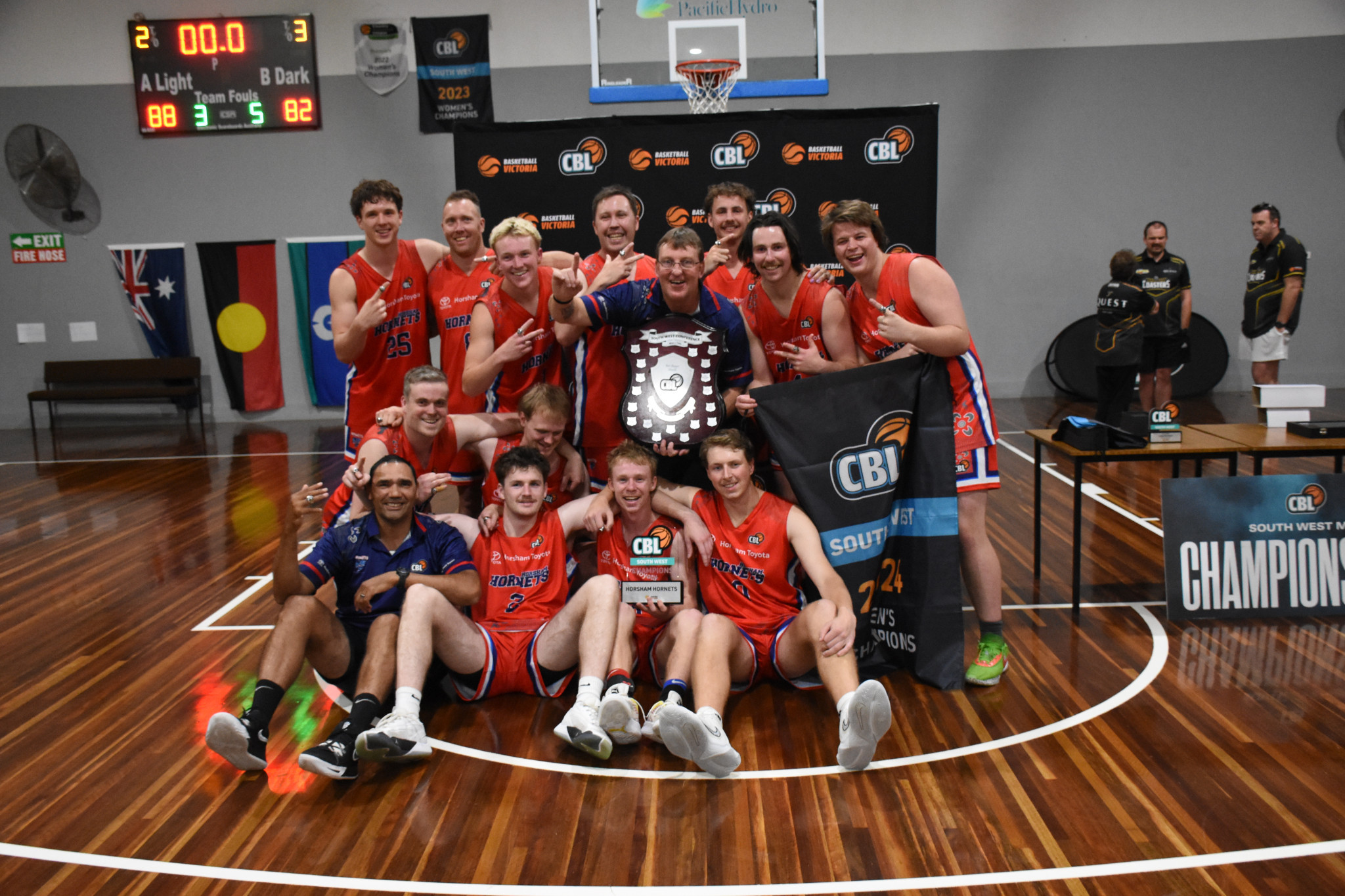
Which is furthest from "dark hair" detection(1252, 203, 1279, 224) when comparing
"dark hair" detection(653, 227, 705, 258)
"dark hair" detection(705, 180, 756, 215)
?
"dark hair" detection(653, 227, 705, 258)

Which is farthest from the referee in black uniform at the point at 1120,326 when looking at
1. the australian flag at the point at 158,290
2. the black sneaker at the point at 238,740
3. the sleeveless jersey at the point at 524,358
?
the australian flag at the point at 158,290

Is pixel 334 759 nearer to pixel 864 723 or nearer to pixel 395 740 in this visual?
pixel 395 740

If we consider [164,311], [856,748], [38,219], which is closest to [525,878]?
[856,748]

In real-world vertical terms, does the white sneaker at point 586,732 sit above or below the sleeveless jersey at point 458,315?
below

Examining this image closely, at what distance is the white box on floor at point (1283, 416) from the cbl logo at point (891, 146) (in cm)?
561

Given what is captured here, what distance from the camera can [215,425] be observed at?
11664 mm

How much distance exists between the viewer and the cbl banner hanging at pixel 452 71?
11.0 m

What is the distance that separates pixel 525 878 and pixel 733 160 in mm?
8124

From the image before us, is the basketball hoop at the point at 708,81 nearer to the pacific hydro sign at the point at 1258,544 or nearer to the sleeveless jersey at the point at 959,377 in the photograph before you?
the sleeveless jersey at the point at 959,377

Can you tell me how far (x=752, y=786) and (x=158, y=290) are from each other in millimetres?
11297

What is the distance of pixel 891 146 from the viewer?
9.44 m

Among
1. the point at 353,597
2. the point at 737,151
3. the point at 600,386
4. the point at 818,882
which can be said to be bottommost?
the point at 818,882

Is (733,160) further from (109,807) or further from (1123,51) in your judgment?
(109,807)

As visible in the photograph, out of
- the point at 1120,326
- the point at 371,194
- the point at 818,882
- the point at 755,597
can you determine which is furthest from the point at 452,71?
the point at 818,882
